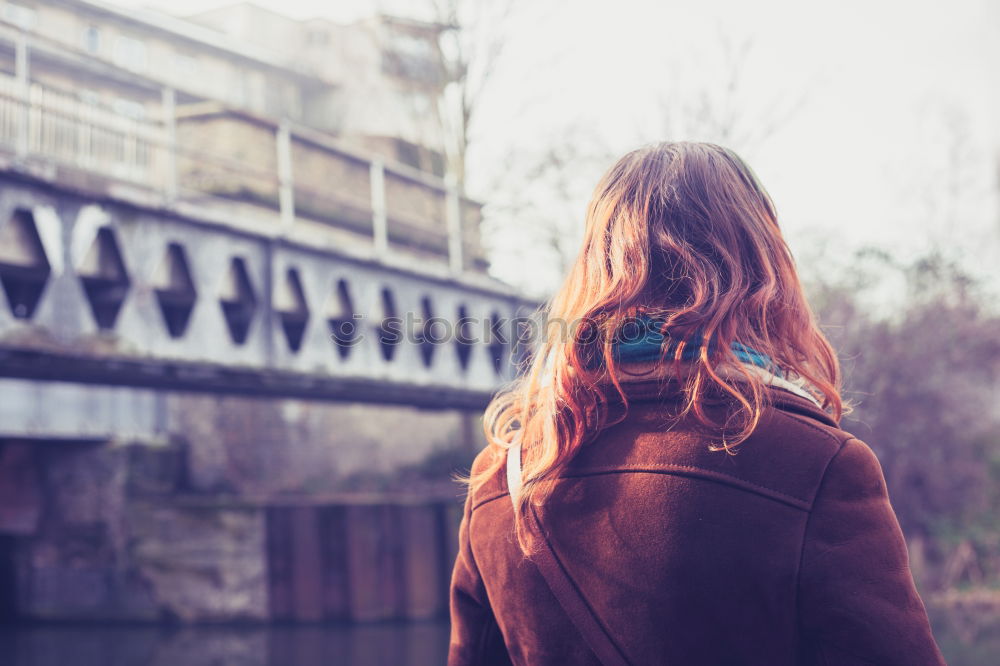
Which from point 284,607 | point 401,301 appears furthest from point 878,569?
point 284,607

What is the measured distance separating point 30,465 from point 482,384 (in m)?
8.58

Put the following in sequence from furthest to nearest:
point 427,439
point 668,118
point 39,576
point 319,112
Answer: point 319,112 < point 427,439 < point 668,118 < point 39,576

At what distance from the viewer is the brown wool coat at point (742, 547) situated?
1.35 m

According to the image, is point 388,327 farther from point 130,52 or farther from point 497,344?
point 130,52

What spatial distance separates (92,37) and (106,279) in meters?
22.4

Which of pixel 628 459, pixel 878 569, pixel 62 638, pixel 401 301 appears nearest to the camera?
pixel 878 569

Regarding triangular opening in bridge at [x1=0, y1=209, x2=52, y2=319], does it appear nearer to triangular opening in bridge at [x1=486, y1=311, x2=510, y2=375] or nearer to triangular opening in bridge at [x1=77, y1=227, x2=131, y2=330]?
triangular opening in bridge at [x1=77, y1=227, x2=131, y2=330]

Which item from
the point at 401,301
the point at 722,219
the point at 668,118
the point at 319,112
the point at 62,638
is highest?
the point at 319,112

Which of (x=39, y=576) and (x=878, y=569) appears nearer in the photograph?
(x=878, y=569)

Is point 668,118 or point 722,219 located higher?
point 668,118

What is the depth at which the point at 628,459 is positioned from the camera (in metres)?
1.50

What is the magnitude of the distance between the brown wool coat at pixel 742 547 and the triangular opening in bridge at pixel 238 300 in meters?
6.58

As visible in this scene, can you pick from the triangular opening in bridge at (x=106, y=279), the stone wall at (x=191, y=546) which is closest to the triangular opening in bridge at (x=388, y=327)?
the triangular opening in bridge at (x=106, y=279)

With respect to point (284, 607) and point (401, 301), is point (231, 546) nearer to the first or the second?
point (284, 607)
